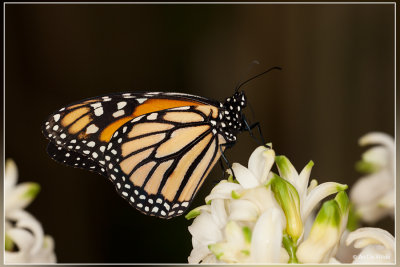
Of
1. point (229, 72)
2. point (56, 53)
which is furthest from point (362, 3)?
point (56, 53)

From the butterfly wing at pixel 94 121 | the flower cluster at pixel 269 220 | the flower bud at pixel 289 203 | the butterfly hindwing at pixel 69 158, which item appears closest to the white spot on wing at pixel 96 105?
the butterfly wing at pixel 94 121

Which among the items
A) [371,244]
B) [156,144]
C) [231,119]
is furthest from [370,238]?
[156,144]

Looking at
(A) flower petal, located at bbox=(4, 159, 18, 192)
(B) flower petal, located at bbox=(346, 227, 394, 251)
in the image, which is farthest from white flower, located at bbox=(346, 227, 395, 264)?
(A) flower petal, located at bbox=(4, 159, 18, 192)

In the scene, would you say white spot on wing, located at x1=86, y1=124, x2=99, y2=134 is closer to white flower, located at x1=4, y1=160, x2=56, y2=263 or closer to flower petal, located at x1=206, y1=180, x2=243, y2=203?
white flower, located at x1=4, y1=160, x2=56, y2=263

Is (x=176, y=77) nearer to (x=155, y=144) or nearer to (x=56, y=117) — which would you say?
(x=155, y=144)

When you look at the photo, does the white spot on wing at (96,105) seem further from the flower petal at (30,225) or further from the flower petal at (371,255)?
the flower petal at (371,255)

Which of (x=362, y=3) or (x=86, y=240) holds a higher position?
(x=362, y=3)

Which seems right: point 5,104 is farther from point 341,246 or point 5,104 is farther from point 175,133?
point 341,246
